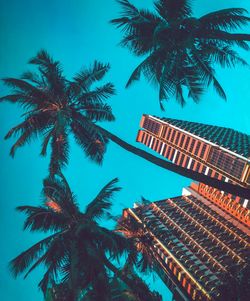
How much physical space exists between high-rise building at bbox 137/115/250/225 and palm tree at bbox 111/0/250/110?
83256 millimetres

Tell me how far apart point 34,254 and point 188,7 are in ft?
56.3

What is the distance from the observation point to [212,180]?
1030 centimetres

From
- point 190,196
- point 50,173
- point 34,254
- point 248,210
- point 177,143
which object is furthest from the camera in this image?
point 177,143

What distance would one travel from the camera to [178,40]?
47.7 ft

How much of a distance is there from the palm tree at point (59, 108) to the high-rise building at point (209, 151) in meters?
83.1

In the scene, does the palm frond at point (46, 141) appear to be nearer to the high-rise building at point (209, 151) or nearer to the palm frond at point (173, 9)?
the palm frond at point (173, 9)

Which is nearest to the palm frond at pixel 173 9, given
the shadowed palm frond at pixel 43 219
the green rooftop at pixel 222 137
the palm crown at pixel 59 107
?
the palm crown at pixel 59 107

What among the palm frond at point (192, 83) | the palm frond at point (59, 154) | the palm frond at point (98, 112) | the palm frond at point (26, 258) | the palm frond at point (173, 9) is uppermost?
the palm frond at point (173, 9)

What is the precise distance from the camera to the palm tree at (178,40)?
43.9ft

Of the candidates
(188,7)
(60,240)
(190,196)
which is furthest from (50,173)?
(190,196)

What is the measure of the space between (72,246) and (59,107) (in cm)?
895

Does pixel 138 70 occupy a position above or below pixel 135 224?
above

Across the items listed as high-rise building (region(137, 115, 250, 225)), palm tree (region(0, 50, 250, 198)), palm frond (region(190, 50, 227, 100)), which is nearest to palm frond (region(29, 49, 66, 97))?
palm tree (region(0, 50, 250, 198))

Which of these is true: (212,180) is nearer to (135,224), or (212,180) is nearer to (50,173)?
(50,173)
